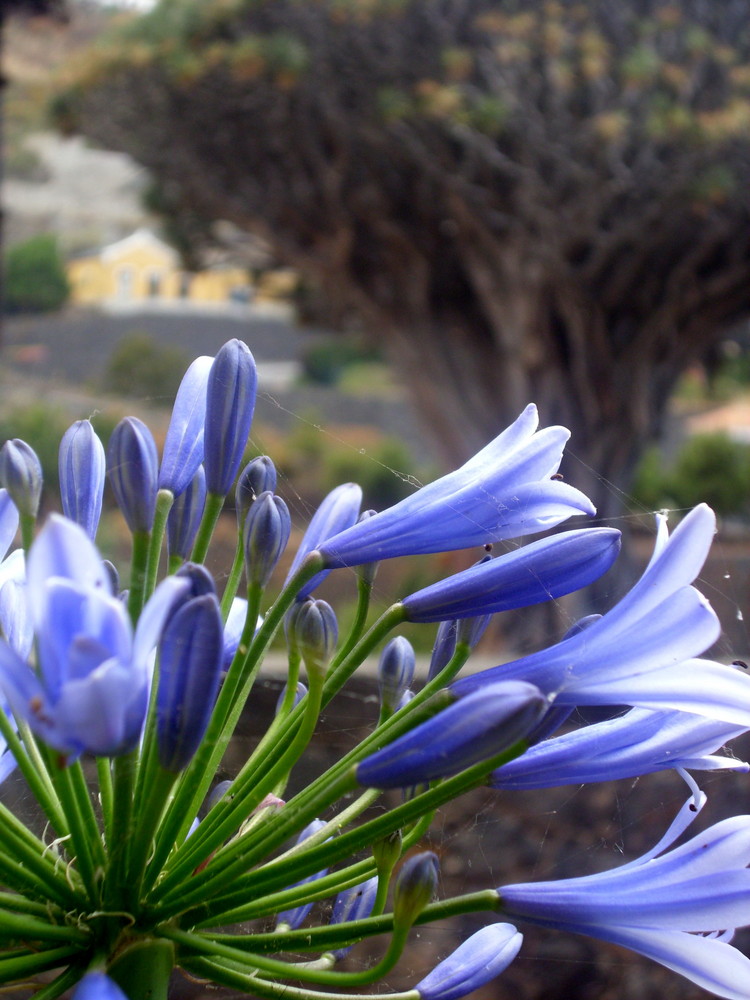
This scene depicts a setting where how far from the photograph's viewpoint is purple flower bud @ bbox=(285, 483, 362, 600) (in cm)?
84

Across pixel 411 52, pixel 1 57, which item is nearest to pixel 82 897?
pixel 1 57

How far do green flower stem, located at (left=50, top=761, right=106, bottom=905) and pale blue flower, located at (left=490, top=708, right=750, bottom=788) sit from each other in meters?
0.28

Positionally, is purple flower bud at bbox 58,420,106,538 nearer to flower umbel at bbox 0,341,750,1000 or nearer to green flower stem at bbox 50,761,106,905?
flower umbel at bbox 0,341,750,1000

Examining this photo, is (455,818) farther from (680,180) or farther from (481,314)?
(481,314)

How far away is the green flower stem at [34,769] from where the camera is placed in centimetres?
66

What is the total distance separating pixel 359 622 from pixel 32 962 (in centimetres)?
32

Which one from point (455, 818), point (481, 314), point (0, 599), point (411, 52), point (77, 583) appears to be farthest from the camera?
point (481, 314)

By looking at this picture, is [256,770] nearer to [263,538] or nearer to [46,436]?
[263,538]

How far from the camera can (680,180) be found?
310 inches

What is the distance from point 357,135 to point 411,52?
0.78 m

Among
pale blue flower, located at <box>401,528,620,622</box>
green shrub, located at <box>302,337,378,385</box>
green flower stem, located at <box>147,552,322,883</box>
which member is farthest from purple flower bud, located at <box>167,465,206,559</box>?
green shrub, located at <box>302,337,378,385</box>

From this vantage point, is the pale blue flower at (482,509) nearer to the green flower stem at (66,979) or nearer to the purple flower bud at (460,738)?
the purple flower bud at (460,738)

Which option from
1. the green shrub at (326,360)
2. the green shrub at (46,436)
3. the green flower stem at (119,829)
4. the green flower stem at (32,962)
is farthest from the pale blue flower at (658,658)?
the green shrub at (326,360)

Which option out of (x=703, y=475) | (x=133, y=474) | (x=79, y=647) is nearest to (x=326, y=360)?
(x=703, y=475)
